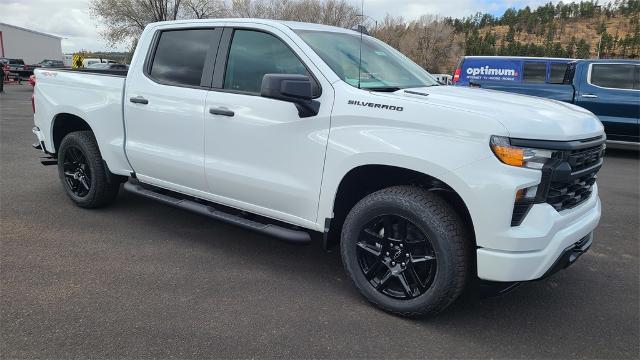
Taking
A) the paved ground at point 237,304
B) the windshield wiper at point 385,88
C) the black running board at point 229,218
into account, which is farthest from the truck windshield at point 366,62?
the paved ground at point 237,304

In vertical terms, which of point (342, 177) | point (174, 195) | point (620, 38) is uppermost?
point (620, 38)

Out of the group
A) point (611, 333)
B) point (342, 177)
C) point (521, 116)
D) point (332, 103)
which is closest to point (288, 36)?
point (332, 103)

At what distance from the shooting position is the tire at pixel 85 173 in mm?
5012

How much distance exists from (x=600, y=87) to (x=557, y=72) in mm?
1071

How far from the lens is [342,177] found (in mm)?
3283

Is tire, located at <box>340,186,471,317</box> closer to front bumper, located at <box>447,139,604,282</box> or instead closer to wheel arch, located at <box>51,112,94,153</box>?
front bumper, located at <box>447,139,604,282</box>

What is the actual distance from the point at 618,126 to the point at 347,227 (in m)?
8.48

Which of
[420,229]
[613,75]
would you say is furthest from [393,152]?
[613,75]

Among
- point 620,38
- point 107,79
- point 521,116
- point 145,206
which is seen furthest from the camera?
point 620,38

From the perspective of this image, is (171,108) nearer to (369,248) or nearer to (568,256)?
(369,248)

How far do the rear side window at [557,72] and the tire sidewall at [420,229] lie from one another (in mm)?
9084

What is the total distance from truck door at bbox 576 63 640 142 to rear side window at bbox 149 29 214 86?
8409 millimetres

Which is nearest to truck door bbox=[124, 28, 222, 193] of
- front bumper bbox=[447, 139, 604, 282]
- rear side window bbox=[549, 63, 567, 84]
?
front bumper bbox=[447, 139, 604, 282]

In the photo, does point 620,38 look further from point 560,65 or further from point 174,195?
point 174,195
